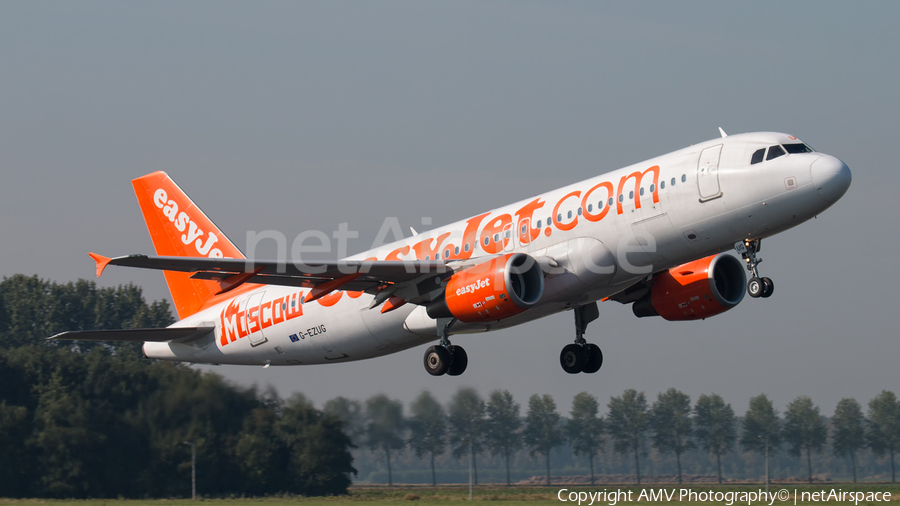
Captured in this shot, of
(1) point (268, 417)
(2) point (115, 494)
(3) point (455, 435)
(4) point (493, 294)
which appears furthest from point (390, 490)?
(4) point (493, 294)

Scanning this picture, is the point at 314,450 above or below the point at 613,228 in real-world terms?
below

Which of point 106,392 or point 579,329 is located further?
point 106,392

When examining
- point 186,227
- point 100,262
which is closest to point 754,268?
point 100,262

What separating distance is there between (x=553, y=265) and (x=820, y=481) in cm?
5816

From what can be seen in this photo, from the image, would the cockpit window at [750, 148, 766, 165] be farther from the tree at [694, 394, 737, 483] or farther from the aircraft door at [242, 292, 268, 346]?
the tree at [694, 394, 737, 483]

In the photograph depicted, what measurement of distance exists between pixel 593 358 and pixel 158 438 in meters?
20.5

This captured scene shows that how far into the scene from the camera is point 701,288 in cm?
2958

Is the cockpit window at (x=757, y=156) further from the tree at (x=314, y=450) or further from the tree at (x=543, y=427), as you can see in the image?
the tree at (x=543, y=427)

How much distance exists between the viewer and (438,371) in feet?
95.3

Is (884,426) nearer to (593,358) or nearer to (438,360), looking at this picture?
(593,358)

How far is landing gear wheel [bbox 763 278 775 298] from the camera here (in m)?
24.2

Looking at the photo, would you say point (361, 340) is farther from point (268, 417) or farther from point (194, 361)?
point (268, 417)

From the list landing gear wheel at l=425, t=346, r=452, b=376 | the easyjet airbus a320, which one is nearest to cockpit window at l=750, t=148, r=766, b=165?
the easyjet airbus a320

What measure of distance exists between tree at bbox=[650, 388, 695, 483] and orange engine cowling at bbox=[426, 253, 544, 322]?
52564 mm
